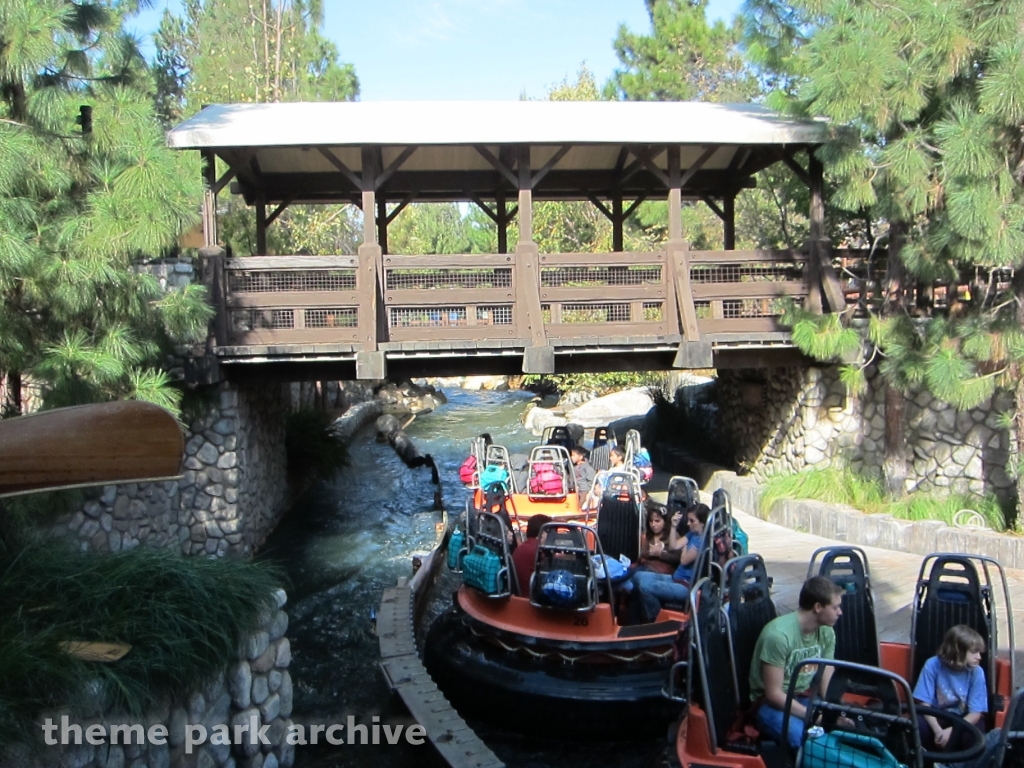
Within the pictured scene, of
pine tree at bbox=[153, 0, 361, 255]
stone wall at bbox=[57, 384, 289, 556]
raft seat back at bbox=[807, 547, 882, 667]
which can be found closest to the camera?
raft seat back at bbox=[807, 547, 882, 667]

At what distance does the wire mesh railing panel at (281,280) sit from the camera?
30.6 ft

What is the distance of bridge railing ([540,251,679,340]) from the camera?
9523mm

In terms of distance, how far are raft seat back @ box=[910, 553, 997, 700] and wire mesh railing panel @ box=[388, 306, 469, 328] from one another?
225 inches

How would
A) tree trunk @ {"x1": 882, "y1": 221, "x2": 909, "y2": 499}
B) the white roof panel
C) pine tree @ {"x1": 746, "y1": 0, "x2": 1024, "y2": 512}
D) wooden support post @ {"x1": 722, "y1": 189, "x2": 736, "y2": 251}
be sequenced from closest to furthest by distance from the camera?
1. pine tree @ {"x1": 746, "y1": 0, "x2": 1024, "y2": 512}
2. the white roof panel
3. tree trunk @ {"x1": 882, "y1": 221, "x2": 909, "y2": 499}
4. wooden support post @ {"x1": 722, "y1": 189, "x2": 736, "y2": 251}

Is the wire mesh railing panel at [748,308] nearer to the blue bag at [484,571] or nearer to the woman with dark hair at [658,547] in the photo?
the woman with dark hair at [658,547]

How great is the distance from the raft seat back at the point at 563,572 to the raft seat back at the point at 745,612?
157cm

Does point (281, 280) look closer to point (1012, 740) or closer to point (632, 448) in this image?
point (632, 448)

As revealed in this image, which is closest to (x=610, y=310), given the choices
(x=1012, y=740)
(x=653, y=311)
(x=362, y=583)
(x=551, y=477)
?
(x=653, y=311)

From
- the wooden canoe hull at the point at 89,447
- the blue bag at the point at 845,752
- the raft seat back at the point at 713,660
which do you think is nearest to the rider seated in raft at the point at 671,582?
the raft seat back at the point at 713,660

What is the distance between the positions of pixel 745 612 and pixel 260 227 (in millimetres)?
8973

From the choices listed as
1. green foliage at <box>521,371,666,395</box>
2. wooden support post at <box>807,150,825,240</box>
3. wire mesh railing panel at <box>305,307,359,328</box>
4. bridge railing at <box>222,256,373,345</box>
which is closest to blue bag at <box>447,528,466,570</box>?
bridge railing at <box>222,256,373,345</box>

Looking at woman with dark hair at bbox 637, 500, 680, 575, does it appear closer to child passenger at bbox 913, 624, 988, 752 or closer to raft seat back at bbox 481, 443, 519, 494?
raft seat back at bbox 481, 443, 519, 494

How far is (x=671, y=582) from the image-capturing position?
631cm

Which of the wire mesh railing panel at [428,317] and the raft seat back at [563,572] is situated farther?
the wire mesh railing panel at [428,317]
